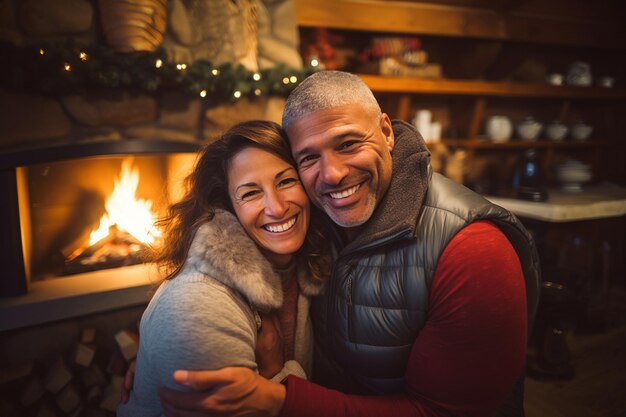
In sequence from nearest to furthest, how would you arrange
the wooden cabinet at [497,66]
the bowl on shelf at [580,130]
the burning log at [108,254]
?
the burning log at [108,254]
the wooden cabinet at [497,66]
the bowl on shelf at [580,130]

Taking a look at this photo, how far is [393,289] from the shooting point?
1097mm

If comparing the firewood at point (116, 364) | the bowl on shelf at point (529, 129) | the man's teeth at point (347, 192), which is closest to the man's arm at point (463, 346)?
the man's teeth at point (347, 192)

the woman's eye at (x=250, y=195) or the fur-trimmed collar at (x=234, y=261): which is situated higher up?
the woman's eye at (x=250, y=195)

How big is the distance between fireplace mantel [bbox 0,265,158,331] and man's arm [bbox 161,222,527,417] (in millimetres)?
1071

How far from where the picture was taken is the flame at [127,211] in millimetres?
2342

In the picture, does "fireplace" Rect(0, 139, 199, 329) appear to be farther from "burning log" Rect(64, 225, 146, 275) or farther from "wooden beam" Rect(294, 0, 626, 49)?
"wooden beam" Rect(294, 0, 626, 49)

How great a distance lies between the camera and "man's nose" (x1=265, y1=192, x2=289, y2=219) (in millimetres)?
1213

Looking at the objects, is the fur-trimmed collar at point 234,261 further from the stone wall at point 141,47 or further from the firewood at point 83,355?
the firewood at point 83,355

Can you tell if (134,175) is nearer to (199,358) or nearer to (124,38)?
(124,38)

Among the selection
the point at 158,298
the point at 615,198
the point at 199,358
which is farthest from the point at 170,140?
the point at 615,198

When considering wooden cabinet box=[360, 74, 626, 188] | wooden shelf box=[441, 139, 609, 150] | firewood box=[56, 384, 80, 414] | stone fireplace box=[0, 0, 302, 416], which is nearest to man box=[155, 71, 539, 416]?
stone fireplace box=[0, 0, 302, 416]

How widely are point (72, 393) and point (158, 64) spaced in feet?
5.73

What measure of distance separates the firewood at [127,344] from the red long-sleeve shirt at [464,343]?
49.7 inches

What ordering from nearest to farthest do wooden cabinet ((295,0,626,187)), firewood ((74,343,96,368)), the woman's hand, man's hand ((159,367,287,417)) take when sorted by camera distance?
man's hand ((159,367,287,417)) < the woman's hand < firewood ((74,343,96,368)) < wooden cabinet ((295,0,626,187))
